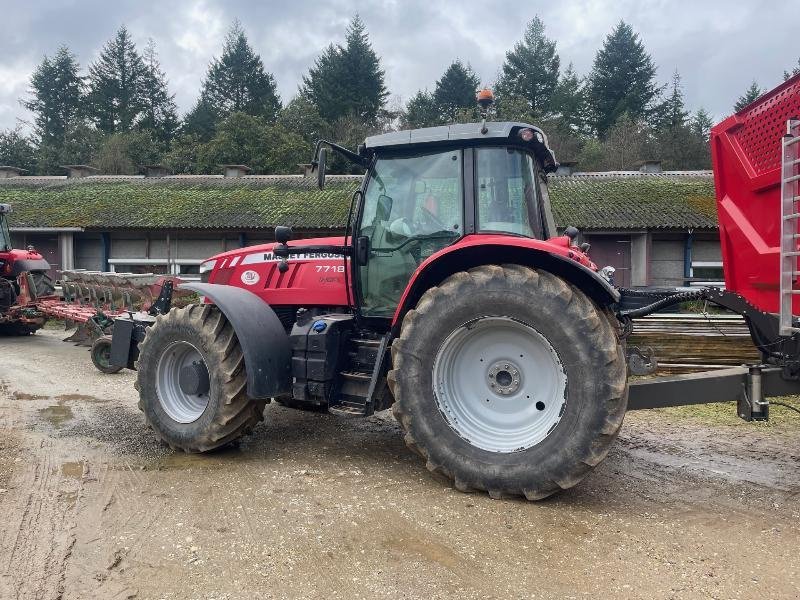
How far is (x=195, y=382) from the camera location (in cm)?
476

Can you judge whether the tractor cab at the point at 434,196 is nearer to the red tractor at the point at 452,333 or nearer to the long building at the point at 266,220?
the red tractor at the point at 452,333

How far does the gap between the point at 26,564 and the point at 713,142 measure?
15.5ft

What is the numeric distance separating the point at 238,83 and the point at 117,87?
1037 cm

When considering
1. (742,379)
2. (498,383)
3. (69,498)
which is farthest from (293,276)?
(742,379)

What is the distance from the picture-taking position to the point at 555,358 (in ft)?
12.4

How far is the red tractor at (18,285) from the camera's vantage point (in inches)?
463

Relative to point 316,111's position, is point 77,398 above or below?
below

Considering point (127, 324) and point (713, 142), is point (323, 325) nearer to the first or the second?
point (127, 324)

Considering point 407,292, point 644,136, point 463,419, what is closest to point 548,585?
point 463,419

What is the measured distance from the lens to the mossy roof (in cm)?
1873

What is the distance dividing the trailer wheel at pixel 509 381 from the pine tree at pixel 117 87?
52714mm

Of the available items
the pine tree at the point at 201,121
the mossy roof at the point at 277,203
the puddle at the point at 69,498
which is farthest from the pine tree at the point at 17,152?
the puddle at the point at 69,498

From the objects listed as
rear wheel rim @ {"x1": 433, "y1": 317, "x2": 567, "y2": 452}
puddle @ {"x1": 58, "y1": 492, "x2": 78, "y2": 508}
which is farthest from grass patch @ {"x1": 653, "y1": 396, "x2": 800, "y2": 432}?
puddle @ {"x1": 58, "y1": 492, "x2": 78, "y2": 508}

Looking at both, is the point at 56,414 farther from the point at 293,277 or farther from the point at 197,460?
the point at 293,277
